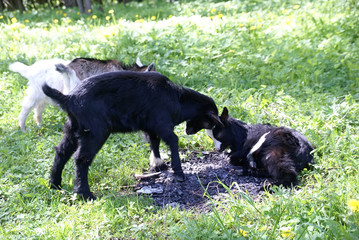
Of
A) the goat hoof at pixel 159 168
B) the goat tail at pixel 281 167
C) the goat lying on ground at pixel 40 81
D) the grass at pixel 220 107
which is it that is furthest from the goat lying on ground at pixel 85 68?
the goat tail at pixel 281 167

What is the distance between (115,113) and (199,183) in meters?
1.20

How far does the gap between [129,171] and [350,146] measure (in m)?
2.46

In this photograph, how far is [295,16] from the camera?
833 cm

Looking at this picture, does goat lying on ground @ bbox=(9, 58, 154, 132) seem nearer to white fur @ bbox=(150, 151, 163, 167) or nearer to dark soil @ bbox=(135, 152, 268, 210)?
white fur @ bbox=(150, 151, 163, 167)

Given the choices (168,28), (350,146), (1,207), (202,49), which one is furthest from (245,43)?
(1,207)

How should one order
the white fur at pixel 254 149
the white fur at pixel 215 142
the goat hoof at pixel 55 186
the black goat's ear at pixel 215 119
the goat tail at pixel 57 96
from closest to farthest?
the goat tail at pixel 57 96 → the goat hoof at pixel 55 186 → the white fur at pixel 254 149 → the black goat's ear at pixel 215 119 → the white fur at pixel 215 142

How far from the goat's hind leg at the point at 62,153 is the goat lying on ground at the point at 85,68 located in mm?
1674

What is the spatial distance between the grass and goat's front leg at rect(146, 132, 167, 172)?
0.17m

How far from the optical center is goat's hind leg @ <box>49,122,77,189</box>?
3762 millimetres

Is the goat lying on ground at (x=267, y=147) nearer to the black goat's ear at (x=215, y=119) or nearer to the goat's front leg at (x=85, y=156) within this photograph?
the black goat's ear at (x=215, y=119)

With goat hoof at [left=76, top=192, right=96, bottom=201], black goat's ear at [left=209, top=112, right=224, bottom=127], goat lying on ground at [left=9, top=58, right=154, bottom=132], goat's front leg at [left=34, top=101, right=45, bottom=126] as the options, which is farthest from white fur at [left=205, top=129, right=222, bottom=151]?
goat's front leg at [left=34, top=101, right=45, bottom=126]

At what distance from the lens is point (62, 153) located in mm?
3811

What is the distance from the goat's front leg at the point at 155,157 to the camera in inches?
167

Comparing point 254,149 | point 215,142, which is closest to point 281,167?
point 254,149
